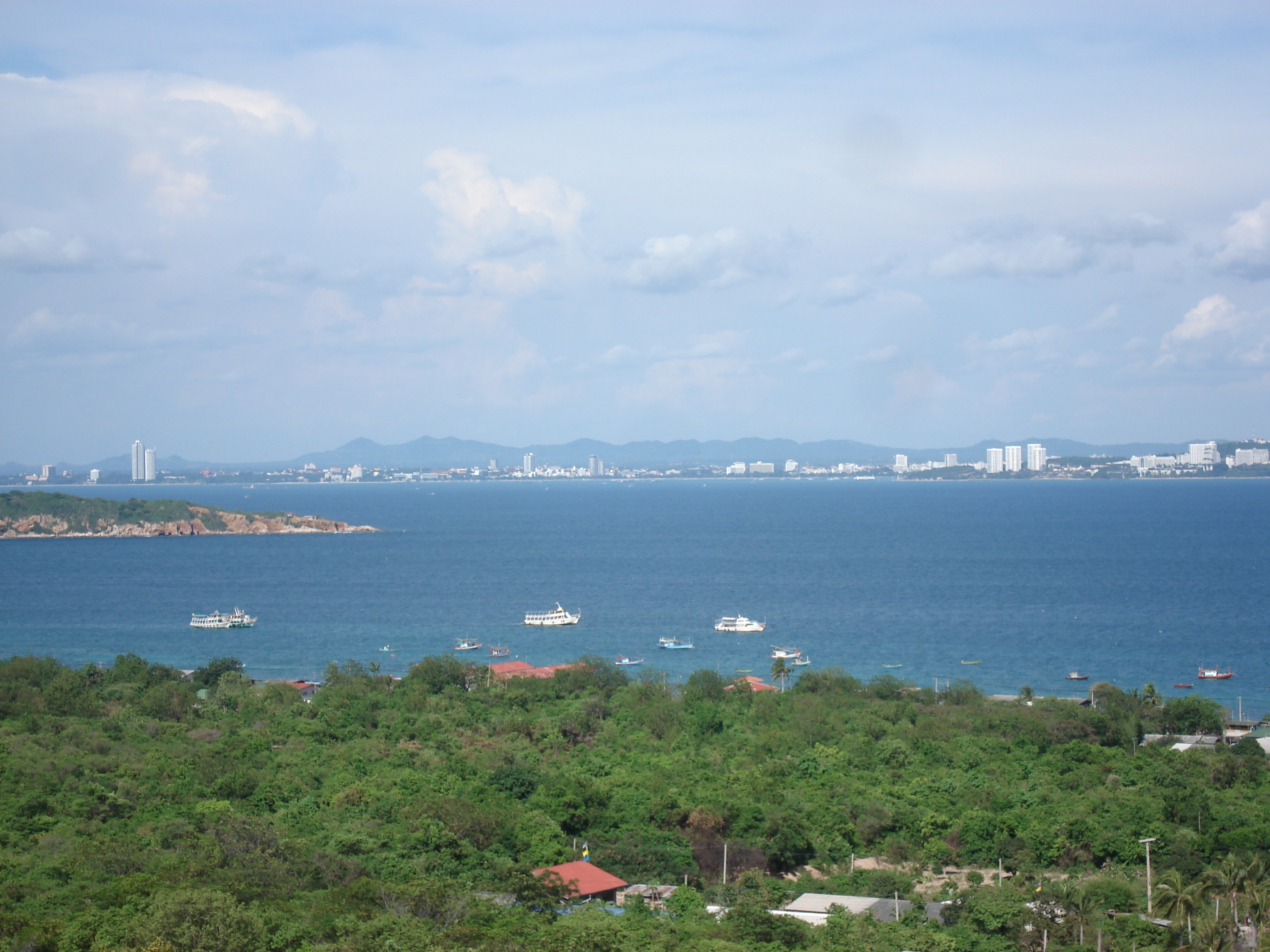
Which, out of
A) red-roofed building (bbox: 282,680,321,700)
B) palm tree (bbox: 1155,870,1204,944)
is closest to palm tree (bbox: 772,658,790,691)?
red-roofed building (bbox: 282,680,321,700)

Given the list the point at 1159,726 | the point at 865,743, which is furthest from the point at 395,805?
Result: the point at 1159,726

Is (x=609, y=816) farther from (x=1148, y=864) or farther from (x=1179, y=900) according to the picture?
(x=1179, y=900)

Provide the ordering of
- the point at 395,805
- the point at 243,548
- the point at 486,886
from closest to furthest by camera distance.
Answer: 1. the point at 486,886
2. the point at 395,805
3. the point at 243,548

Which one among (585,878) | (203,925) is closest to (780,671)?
(585,878)

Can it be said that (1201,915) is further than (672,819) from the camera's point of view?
No

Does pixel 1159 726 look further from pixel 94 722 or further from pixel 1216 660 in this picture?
pixel 94 722

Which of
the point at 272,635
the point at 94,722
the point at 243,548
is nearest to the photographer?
the point at 94,722
